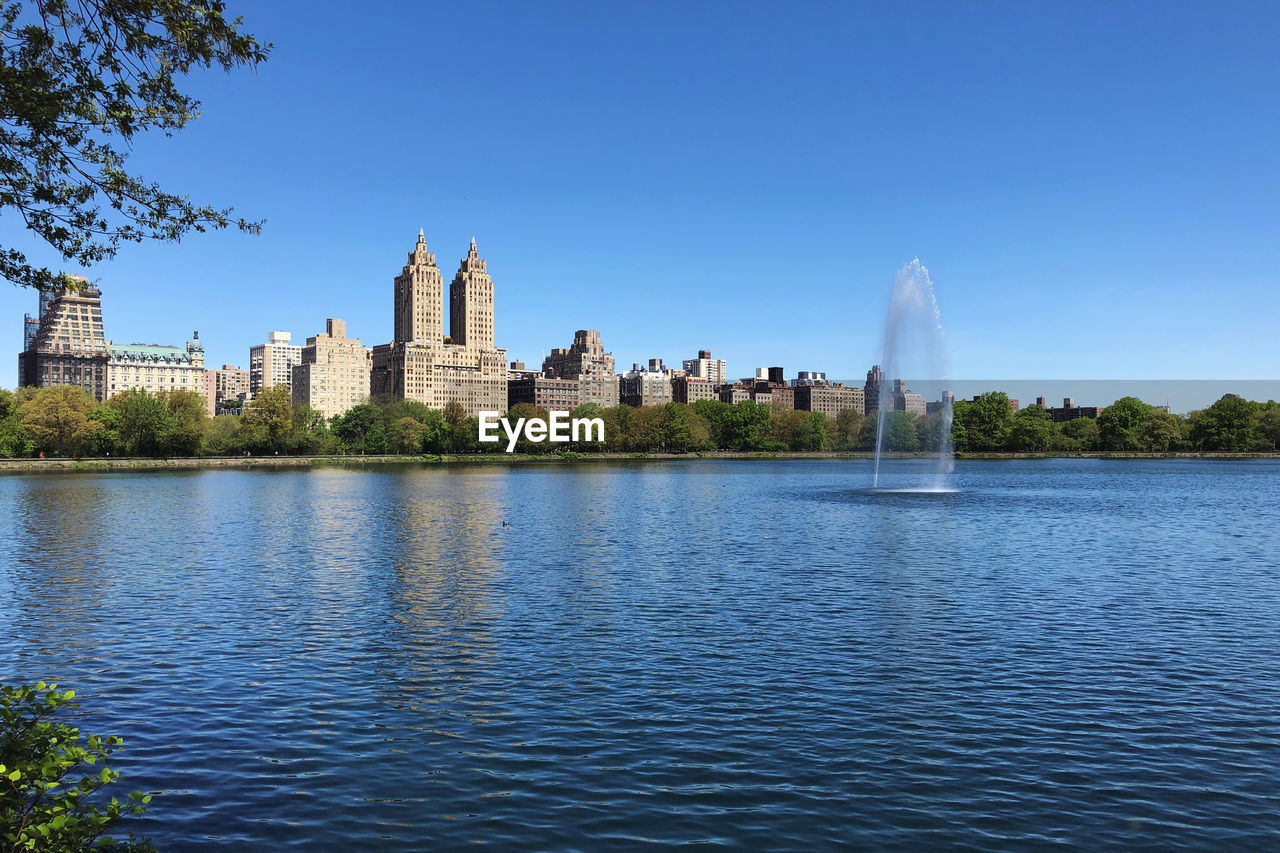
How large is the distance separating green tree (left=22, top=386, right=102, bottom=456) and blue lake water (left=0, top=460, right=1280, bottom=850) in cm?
12881

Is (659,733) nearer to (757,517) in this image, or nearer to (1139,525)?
(757,517)

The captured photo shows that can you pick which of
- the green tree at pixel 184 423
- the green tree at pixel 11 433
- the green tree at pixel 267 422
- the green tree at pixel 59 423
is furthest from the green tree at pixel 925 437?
the green tree at pixel 11 433

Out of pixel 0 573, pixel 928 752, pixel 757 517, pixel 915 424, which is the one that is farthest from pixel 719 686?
pixel 915 424

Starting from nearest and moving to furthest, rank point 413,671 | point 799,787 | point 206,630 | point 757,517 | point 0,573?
point 799,787 < point 413,671 < point 206,630 < point 0,573 < point 757,517

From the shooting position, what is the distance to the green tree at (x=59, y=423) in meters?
155

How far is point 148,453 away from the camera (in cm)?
16875

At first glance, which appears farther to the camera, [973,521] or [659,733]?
[973,521]

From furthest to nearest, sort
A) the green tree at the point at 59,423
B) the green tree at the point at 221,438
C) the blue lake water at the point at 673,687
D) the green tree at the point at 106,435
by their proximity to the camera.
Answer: the green tree at the point at 221,438, the green tree at the point at 106,435, the green tree at the point at 59,423, the blue lake water at the point at 673,687

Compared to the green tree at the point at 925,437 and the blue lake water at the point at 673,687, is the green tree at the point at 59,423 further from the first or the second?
the green tree at the point at 925,437

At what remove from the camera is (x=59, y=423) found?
156 metres

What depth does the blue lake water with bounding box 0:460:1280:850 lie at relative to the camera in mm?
13516

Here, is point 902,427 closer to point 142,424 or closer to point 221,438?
point 221,438

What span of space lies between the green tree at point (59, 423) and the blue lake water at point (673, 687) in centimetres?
12881

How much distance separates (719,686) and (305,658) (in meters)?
10.8
